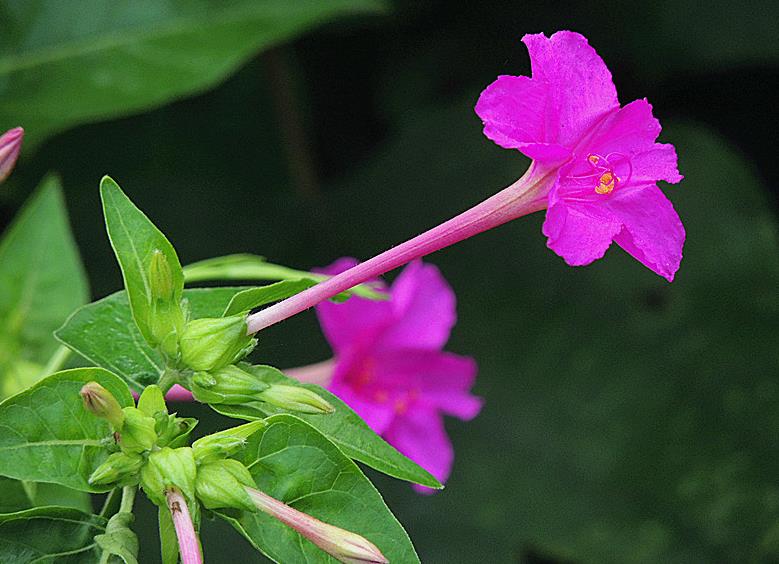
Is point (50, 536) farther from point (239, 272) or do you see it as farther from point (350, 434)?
point (239, 272)

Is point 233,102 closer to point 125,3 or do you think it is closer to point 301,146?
point 301,146

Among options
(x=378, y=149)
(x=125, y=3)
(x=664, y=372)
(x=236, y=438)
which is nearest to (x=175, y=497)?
(x=236, y=438)

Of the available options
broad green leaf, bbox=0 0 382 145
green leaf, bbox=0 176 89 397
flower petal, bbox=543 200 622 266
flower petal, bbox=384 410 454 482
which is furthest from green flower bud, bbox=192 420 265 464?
broad green leaf, bbox=0 0 382 145

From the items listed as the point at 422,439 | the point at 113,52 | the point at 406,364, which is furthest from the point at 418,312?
the point at 113,52

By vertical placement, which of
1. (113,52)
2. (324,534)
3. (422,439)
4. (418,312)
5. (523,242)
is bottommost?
(523,242)

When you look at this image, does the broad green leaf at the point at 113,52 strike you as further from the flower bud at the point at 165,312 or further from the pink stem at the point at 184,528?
the pink stem at the point at 184,528

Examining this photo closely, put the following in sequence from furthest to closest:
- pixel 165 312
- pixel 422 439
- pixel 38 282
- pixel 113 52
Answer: pixel 113 52 < pixel 422 439 < pixel 38 282 < pixel 165 312

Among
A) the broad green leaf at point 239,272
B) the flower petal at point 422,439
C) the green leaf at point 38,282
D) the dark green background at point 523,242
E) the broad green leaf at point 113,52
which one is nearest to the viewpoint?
the broad green leaf at point 239,272

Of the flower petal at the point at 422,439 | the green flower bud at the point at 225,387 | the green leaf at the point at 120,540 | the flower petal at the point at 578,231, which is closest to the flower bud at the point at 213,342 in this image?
the green flower bud at the point at 225,387
